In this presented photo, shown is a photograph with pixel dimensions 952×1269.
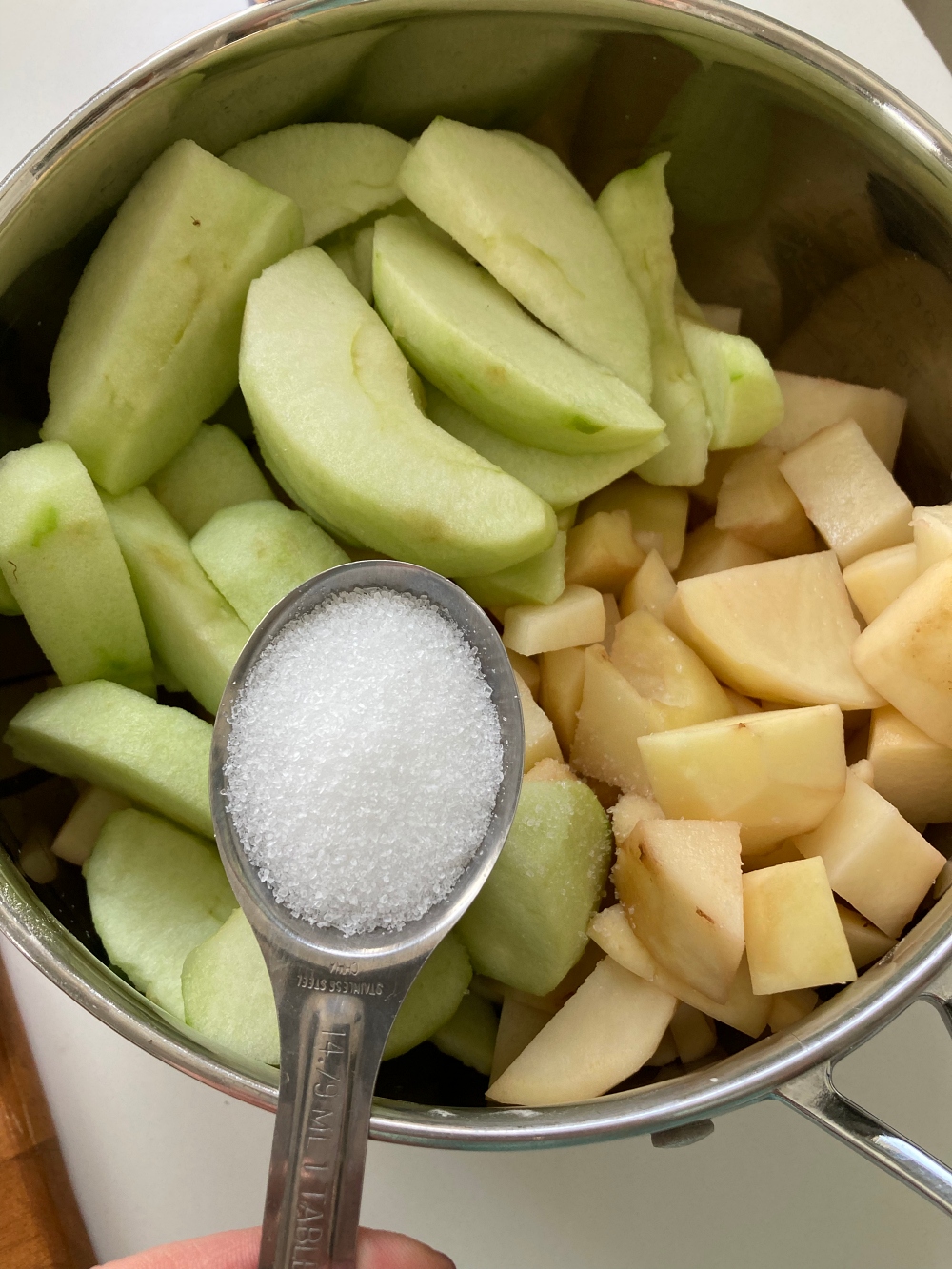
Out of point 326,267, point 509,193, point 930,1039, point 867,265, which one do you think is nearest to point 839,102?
point 867,265

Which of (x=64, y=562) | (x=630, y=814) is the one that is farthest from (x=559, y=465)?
(x=64, y=562)

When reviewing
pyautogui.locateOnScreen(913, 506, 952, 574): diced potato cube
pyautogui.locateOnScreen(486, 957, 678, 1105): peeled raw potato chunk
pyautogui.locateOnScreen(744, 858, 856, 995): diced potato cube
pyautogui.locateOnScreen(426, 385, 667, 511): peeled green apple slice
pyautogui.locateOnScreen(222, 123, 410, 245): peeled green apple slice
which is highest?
pyautogui.locateOnScreen(222, 123, 410, 245): peeled green apple slice

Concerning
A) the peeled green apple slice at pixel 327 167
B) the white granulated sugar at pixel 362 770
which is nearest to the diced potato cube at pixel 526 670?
the white granulated sugar at pixel 362 770

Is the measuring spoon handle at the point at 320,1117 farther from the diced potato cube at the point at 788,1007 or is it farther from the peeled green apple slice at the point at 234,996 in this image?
the diced potato cube at the point at 788,1007

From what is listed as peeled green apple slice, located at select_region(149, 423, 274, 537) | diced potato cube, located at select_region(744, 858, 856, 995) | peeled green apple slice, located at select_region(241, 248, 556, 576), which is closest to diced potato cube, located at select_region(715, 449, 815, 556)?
peeled green apple slice, located at select_region(241, 248, 556, 576)

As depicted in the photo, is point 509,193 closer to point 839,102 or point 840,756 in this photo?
point 839,102

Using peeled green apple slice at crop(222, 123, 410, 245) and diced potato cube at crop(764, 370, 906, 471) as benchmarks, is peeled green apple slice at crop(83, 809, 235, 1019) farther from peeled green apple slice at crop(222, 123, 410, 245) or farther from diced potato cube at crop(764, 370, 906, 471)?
diced potato cube at crop(764, 370, 906, 471)

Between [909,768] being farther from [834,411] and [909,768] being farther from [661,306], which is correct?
[661,306]
